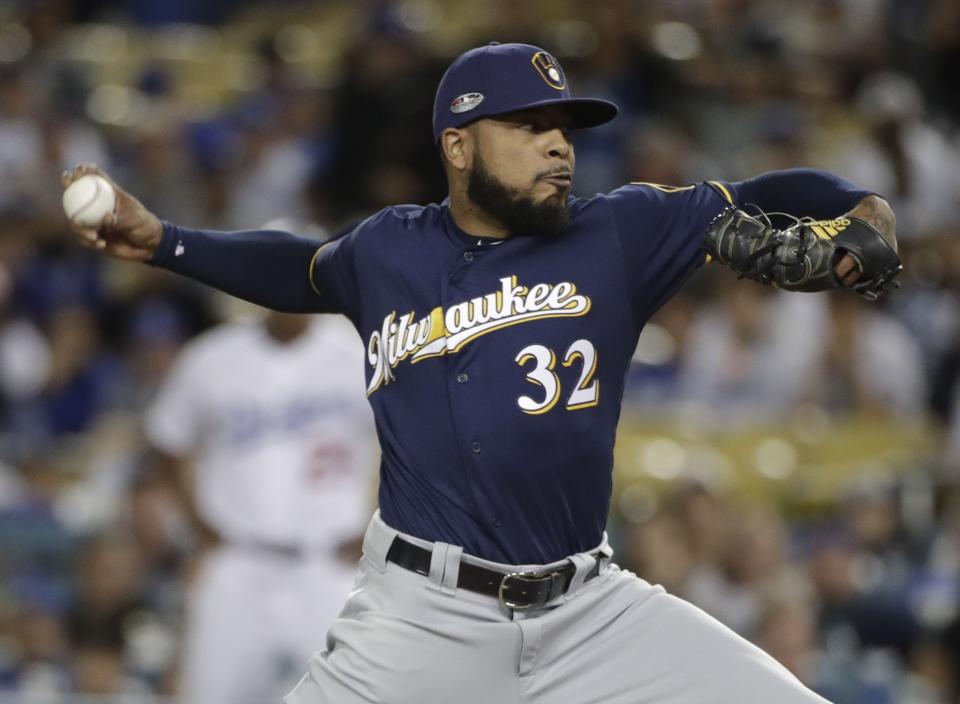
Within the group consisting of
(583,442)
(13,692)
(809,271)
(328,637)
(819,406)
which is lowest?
(13,692)

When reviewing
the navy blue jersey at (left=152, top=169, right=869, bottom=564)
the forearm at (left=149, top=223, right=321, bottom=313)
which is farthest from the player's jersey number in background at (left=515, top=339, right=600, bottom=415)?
the forearm at (left=149, top=223, right=321, bottom=313)

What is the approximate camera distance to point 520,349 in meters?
3.88

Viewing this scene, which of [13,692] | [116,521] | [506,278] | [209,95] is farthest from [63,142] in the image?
[506,278]

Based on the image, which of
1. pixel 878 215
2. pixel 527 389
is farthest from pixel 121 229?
pixel 878 215

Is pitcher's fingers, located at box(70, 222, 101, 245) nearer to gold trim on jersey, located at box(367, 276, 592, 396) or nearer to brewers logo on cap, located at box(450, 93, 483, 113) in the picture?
gold trim on jersey, located at box(367, 276, 592, 396)

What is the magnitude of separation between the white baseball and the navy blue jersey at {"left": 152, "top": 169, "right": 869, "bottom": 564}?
618 mm

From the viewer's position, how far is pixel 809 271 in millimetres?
3605

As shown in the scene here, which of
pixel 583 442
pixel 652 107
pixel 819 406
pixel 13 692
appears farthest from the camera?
pixel 652 107

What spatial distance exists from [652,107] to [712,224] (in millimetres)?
6652

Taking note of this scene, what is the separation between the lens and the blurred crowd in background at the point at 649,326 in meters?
7.65

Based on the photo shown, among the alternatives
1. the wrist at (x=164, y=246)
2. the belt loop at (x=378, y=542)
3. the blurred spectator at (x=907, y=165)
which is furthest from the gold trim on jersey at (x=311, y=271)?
the blurred spectator at (x=907, y=165)

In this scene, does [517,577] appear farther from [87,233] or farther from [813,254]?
[87,233]

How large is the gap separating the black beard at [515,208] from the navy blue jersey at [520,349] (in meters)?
0.04

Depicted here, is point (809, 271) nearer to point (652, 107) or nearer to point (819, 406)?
point (819, 406)
